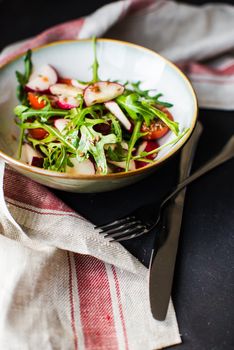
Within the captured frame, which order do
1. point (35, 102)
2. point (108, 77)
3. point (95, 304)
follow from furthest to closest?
point (108, 77)
point (35, 102)
point (95, 304)

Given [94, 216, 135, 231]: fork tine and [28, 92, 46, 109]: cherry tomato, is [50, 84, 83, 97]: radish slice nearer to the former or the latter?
[28, 92, 46, 109]: cherry tomato

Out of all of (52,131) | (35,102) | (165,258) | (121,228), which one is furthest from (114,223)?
(35,102)

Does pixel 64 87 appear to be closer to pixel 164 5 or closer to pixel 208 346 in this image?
pixel 164 5

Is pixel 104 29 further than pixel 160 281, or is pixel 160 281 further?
pixel 104 29

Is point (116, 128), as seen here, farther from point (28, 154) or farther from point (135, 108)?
point (28, 154)

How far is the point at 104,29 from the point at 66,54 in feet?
0.52

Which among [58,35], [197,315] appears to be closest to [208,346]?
[197,315]

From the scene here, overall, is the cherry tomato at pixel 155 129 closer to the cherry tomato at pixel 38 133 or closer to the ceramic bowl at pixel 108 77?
the ceramic bowl at pixel 108 77

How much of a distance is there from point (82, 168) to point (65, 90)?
231mm

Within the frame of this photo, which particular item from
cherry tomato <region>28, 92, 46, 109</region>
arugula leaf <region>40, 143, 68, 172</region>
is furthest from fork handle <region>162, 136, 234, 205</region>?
cherry tomato <region>28, 92, 46, 109</region>

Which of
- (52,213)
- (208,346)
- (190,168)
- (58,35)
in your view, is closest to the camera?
(208,346)

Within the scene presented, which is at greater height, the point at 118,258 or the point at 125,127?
the point at 125,127

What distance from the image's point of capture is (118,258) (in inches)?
37.9

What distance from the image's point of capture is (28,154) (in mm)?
1077
